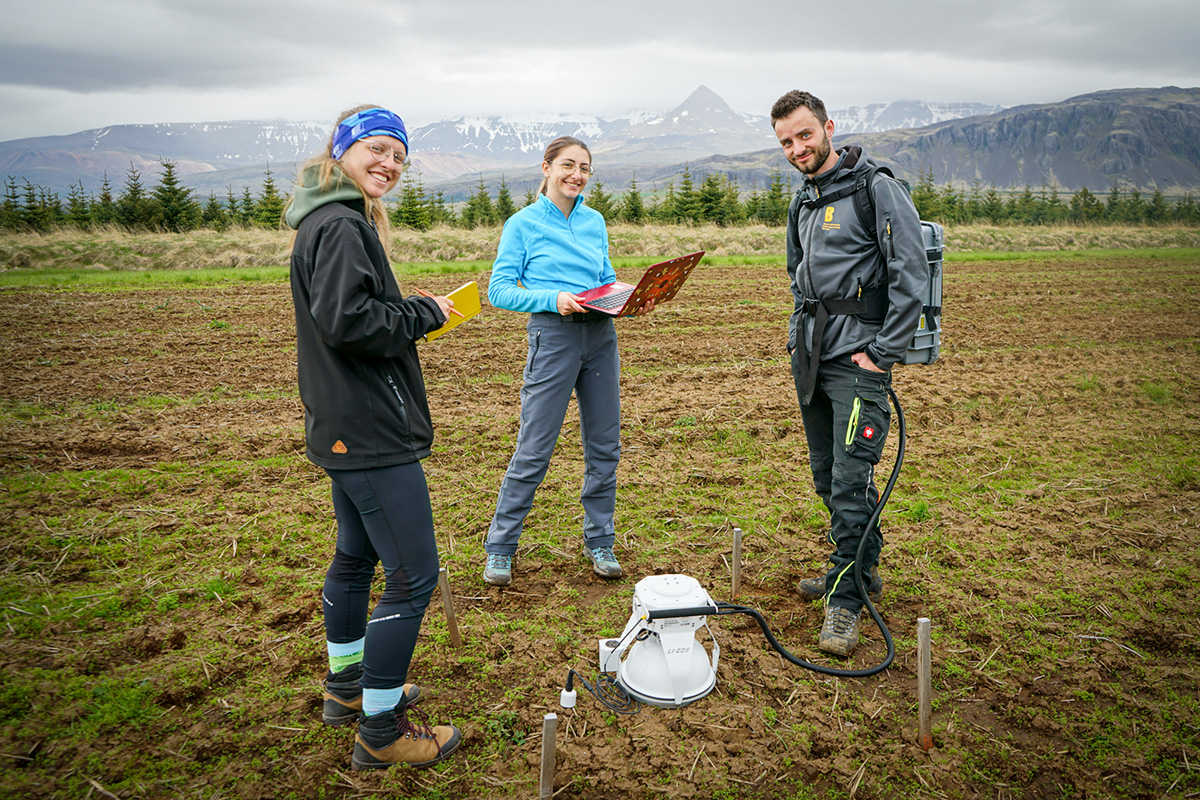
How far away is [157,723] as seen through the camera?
9.39ft

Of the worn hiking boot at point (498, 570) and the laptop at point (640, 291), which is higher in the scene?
the laptop at point (640, 291)

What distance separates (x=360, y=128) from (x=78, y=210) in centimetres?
3990

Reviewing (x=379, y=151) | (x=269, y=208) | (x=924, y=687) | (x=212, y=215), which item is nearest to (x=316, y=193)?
(x=379, y=151)

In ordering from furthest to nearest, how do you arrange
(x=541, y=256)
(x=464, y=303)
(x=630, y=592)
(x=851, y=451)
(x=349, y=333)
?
(x=630, y=592) → (x=541, y=256) → (x=851, y=451) → (x=464, y=303) → (x=349, y=333)

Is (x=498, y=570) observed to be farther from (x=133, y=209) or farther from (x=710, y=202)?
(x=133, y=209)

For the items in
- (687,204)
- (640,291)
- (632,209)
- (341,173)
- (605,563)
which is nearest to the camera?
(341,173)

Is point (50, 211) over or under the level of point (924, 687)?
over

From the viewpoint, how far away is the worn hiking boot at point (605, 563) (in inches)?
160

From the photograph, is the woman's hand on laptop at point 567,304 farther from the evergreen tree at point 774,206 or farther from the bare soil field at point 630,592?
the evergreen tree at point 774,206

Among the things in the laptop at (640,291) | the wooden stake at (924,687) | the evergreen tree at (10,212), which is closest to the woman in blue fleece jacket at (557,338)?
the laptop at (640,291)

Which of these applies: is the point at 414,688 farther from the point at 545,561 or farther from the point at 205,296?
the point at 205,296

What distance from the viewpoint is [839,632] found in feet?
11.3

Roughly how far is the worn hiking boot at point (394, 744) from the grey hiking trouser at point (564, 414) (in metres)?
1.39

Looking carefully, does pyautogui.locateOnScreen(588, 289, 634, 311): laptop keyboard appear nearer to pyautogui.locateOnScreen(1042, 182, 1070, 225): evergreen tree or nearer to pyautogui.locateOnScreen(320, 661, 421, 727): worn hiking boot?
pyautogui.locateOnScreen(320, 661, 421, 727): worn hiking boot
